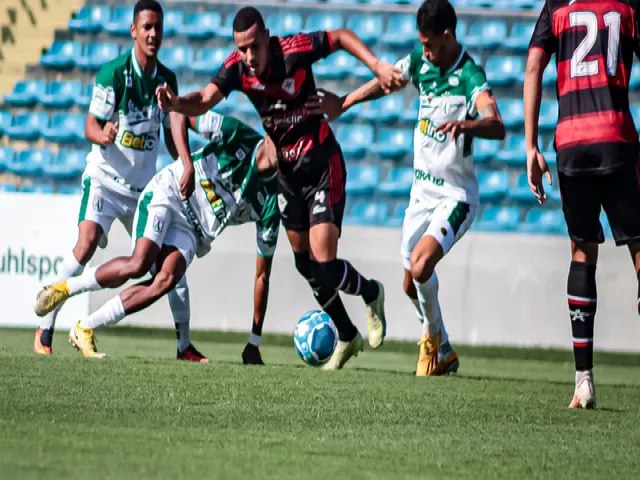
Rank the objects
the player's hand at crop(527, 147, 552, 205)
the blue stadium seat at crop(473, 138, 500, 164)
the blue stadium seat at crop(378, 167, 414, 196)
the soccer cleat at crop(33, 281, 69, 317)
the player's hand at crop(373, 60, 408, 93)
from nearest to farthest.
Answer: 1. the player's hand at crop(527, 147, 552, 205)
2. the player's hand at crop(373, 60, 408, 93)
3. the soccer cleat at crop(33, 281, 69, 317)
4. the blue stadium seat at crop(378, 167, 414, 196)
5. the blue stadium seat at crop(473, 138, 500, 164)

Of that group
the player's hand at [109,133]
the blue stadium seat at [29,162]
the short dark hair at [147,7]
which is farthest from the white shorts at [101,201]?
the blue stadium seat at [29,162]

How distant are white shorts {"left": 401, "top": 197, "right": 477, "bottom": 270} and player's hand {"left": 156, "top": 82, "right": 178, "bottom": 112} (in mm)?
1889

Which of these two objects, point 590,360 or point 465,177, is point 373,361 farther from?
point 590,360

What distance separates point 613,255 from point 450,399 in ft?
18.7

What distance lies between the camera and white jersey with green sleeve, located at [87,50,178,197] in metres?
9.46

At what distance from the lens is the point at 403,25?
15781 mm

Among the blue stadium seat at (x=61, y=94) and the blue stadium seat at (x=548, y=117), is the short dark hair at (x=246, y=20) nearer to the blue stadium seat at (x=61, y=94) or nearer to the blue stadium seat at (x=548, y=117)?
the blue stadium seat at (x=548, y=117)

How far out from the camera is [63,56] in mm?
16203

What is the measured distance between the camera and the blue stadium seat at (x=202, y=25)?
1609 cm

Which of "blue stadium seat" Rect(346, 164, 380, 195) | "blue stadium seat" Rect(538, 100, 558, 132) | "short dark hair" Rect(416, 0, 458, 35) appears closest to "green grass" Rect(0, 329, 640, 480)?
"short dark hair" Rect(416, 0, 458, 35)

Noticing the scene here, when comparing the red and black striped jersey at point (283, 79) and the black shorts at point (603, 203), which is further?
the red and black striped jersey at point (283, 79)

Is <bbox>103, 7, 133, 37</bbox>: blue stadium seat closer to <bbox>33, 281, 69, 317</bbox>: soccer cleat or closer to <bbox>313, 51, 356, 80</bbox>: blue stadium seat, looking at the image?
<bbox>313, 51, 356, 80</bbox>: blue stadium seat

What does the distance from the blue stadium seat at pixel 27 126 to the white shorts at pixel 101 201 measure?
6.29 meters

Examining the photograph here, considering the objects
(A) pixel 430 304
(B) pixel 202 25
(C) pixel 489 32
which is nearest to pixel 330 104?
(A) pixel 430 304
